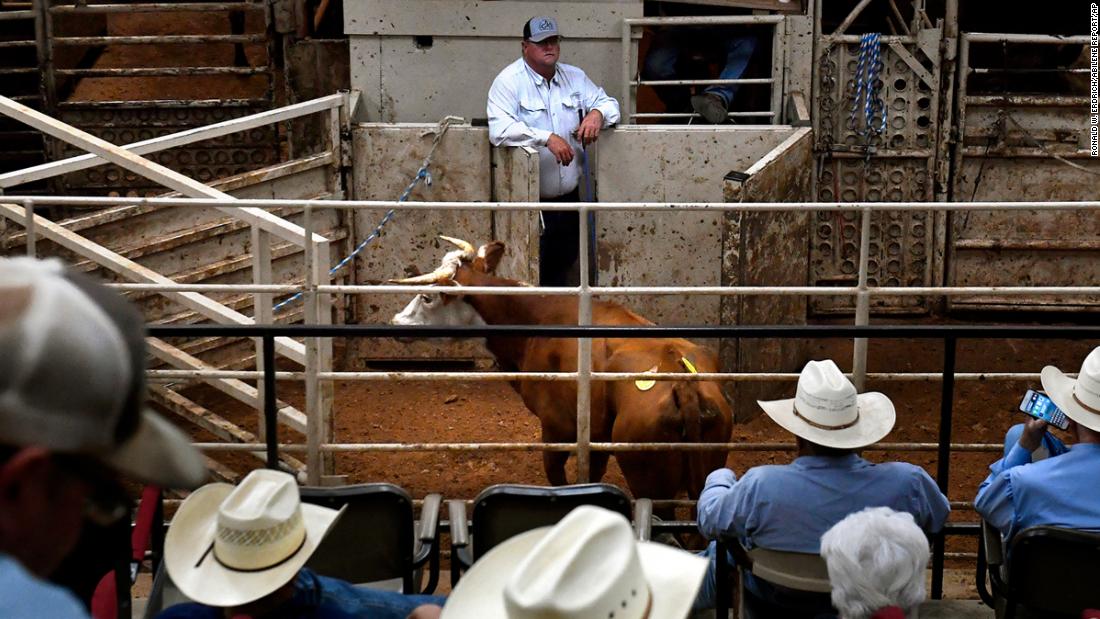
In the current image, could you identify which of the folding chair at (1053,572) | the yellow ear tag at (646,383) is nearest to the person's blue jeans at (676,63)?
the yellow ear tag at (646,383)

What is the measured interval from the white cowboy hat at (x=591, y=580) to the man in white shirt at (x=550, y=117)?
23.1 ft

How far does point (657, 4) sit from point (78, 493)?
9891 mm

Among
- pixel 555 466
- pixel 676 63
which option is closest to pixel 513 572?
pixel 555 466

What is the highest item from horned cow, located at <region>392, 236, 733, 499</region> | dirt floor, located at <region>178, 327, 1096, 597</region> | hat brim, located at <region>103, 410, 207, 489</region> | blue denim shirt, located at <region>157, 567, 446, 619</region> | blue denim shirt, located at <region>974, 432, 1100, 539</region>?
hat brim, located at <region>103, 410, 207, 489</region>

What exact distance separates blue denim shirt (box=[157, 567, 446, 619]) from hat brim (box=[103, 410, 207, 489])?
4.47ft

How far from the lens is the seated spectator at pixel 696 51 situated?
9984mm

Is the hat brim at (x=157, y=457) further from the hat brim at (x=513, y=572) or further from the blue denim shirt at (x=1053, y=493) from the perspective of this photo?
the blue denim shirt at (x=1053, y=493)

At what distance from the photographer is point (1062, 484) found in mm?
3918

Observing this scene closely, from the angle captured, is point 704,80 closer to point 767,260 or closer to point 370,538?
point 767,260

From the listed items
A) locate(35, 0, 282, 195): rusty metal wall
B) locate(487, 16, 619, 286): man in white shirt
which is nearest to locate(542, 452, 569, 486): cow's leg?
locate(487, 16, 619, 286): man in white shirt

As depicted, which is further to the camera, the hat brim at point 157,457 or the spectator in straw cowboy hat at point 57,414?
the hat brim at point 157,457

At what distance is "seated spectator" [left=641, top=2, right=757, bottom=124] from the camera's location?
9.98 meters

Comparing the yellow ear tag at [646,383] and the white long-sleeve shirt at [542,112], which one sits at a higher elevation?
the white long-sleeve shirt at [542,112]

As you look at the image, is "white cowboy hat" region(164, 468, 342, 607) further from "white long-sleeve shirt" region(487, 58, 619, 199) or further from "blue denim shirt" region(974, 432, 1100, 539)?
"white long-sleeve shirt" region(487, 58, 619, 199)
